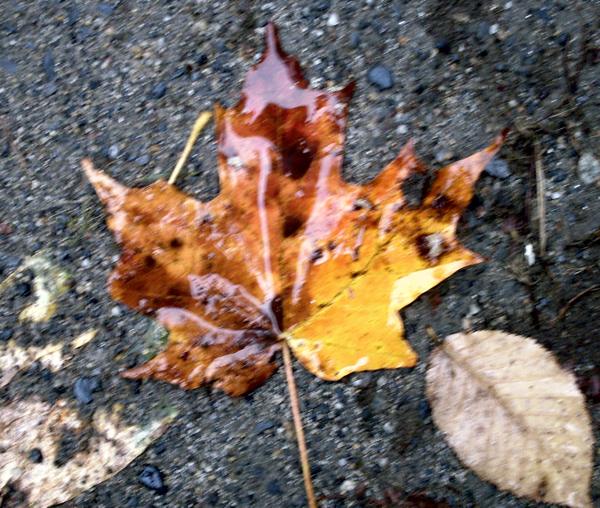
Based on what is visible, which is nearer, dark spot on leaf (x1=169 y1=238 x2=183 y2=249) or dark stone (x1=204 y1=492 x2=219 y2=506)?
dark spot on leaf (x1=169 y1=238 x2=183 y2=249)

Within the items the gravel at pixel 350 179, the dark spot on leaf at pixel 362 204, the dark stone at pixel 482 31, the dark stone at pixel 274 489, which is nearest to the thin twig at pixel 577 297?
the gravel at pixel 350 179

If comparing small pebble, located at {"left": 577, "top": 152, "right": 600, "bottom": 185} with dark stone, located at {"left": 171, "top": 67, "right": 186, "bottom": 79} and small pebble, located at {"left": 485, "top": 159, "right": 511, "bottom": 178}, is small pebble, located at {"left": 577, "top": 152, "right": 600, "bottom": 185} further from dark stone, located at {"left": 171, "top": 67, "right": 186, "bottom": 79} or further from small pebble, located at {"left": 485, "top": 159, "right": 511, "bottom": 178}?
dark stone, located at {"left": 171, "top": 67, "right": 186, "bottom": 79}

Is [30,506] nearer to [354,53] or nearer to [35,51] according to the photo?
[35,51]

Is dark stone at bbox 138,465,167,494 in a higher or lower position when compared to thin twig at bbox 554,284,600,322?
higher

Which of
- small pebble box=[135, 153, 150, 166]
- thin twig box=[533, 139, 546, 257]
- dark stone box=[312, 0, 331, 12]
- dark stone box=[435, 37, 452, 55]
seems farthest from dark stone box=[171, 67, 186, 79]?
thin twig box=[533, 139, 546, 257]

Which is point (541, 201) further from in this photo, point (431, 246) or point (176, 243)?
point (176, 243)

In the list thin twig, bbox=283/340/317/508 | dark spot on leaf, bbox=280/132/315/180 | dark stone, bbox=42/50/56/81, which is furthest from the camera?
dark stone, bbox=42/50/56/81

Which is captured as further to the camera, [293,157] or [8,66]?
[8,66]

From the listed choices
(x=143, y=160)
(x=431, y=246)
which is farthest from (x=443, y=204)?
(x=143, y=160)
